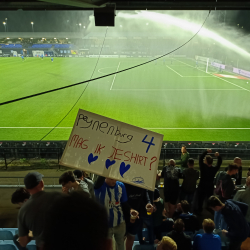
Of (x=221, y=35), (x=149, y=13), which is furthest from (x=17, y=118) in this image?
(x=221, y=35)

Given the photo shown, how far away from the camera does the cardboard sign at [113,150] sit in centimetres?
256

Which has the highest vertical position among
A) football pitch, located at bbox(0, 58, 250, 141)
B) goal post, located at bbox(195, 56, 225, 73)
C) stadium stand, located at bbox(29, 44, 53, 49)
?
stadium stand, located at bbox(29, 44, 53, 49)

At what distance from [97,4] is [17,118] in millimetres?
9249

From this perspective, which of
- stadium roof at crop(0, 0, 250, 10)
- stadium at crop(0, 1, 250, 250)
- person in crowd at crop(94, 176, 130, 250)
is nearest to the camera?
person in crowd at crop(94, 176, 130, 250)

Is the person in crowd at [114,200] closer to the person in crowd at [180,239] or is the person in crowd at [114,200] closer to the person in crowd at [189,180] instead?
the person in crowd at [180,239]

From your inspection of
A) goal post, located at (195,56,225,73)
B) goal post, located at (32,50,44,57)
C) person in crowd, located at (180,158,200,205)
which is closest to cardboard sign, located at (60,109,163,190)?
person in crowd, located at (180,158,200,205)

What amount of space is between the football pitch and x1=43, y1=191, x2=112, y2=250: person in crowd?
9.76m

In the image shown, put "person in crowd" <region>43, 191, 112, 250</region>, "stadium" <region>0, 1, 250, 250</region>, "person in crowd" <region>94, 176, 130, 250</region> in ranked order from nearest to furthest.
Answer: "person in crowd" <region>43, 191, 112, 250</region>
"person in crowd" <region>94, 176, 130, 250</region>
"stadium" <region>0, 1, 250, 250</region>

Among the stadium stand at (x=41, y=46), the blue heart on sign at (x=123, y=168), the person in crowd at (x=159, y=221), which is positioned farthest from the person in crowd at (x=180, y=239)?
the stadium stand at (x=41, y=46)

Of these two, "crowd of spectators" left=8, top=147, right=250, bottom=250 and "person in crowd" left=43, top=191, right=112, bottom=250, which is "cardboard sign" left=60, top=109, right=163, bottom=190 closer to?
"crowd of spectators" left=8, top=147, right=250, bottom=250

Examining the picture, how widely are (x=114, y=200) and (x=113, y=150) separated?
0.55 metres

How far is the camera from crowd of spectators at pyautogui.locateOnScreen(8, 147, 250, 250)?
0.72 meters

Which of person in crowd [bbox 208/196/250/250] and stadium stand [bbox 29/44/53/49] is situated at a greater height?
stadium stand [bbox 29/44/53/49]

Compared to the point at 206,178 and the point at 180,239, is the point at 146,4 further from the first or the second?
the point at 180,239
